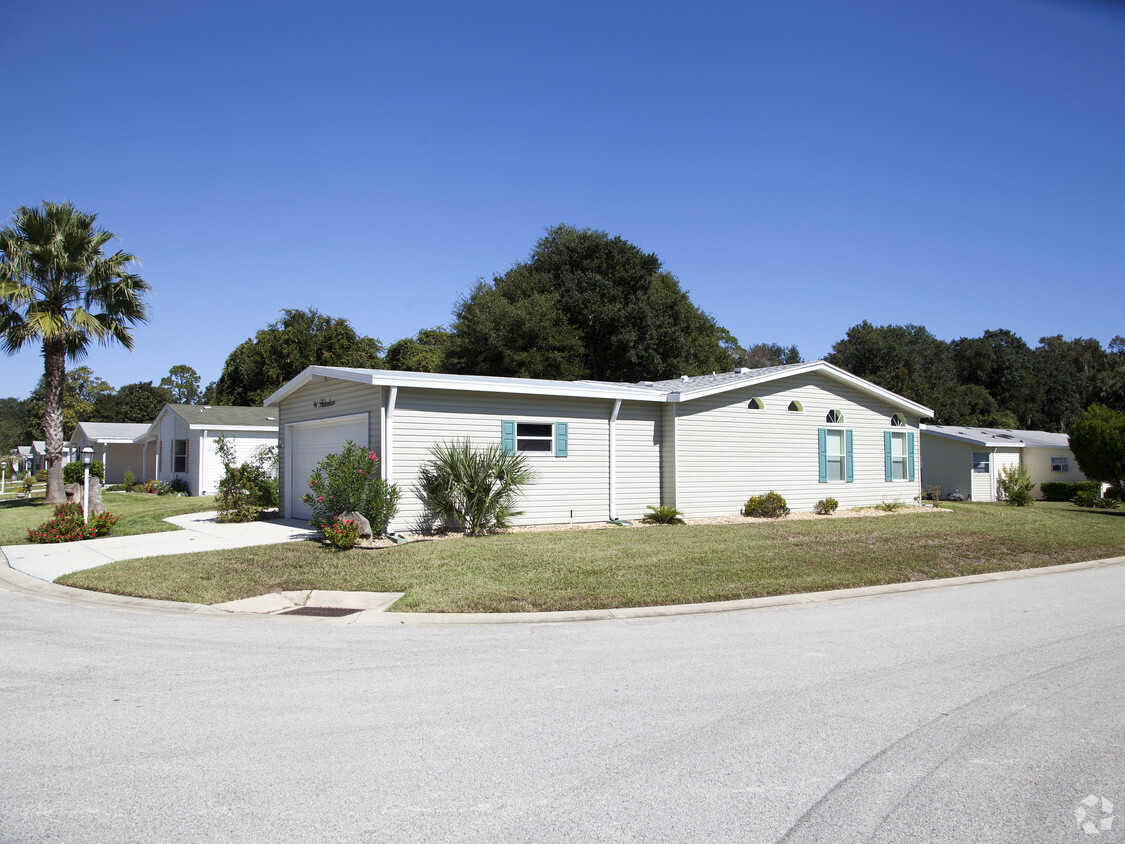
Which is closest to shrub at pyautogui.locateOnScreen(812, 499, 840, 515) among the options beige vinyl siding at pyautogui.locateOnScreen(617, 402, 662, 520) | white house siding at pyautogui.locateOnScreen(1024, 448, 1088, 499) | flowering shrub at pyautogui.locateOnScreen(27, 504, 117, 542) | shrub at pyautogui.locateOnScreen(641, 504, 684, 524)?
shrub at pyautogui.locateOnScreen(641, 504, 684, 524)

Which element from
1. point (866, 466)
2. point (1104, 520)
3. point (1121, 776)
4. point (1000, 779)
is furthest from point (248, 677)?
point (1104, 520)

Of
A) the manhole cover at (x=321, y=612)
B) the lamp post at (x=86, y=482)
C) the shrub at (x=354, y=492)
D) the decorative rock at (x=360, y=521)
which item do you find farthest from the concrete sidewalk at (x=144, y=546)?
the manhole cover at (x=321, y=612)

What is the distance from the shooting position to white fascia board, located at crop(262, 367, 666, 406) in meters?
13.8

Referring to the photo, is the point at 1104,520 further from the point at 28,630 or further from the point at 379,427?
the point at 28,630

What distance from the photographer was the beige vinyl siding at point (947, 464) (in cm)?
3030

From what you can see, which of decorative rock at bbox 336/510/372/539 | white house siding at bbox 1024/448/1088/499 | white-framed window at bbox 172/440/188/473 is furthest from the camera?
white house siding at bbox 1024/448/1088/499

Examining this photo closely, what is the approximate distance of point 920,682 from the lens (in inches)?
235

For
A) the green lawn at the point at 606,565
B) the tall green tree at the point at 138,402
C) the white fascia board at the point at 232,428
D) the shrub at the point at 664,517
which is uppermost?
the tall green tree at the point at 138,402

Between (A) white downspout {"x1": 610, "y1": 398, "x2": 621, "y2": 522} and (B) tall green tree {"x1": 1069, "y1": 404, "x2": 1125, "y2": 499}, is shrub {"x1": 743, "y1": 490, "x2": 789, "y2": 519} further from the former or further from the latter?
(B) tall green tree {"x1": 1069, "y1": 404, "x2": 1125, "y2": 499}

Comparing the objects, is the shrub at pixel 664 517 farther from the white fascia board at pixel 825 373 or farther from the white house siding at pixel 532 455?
the white fascia board at pixel 825 373

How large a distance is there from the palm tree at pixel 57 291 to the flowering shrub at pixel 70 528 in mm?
9354

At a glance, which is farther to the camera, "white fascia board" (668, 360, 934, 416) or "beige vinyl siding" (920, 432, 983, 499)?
"beige vinyl siding" (920, 432, 983, 499)

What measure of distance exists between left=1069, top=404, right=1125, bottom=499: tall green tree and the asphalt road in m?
20.8

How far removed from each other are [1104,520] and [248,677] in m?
22.3
